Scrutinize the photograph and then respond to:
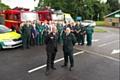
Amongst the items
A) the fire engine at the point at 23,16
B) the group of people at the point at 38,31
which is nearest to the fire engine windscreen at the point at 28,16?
the fire engine at the point at 23,16

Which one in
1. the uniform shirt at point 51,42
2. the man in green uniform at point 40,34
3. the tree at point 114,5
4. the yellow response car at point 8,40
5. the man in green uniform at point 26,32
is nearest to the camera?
the uniform shirt at point 51,42

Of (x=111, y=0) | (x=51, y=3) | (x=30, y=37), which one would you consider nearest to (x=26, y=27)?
(x=30, y=37)

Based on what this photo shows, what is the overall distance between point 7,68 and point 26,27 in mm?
3565

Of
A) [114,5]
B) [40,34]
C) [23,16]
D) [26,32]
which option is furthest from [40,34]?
[114,5]

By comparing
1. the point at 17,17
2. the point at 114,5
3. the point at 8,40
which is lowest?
the point at 8,40

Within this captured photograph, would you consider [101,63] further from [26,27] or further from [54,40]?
[26,27]

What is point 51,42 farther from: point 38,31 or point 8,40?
point 38,31

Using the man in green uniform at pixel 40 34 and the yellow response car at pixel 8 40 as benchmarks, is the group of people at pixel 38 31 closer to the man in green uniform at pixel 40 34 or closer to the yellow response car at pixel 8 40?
the man in green uniform at pixel 40 34

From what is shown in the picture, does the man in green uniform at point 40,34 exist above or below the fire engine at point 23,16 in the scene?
below

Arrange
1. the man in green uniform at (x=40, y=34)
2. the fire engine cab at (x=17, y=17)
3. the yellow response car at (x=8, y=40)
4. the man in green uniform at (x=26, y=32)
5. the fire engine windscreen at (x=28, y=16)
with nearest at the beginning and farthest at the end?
1. the yellow response car at (x=8, y=40)
2. the man in green uniform at (x=26, y=32)
3. the man in green uniform at (x=40, y=34)
4. the fire engine cab at (x=17, y=17)
5. the fire engine windscreen at (x=28, y=16)

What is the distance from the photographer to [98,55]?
9.62 m

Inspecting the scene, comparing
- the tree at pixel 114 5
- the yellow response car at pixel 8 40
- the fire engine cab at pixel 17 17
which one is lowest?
the yellow response car at pixel 8 40

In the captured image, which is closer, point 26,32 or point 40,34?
point 26,32

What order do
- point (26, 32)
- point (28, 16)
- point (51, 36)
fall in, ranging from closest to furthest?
point (51, 36), point (26, 32), point (28, 16)
